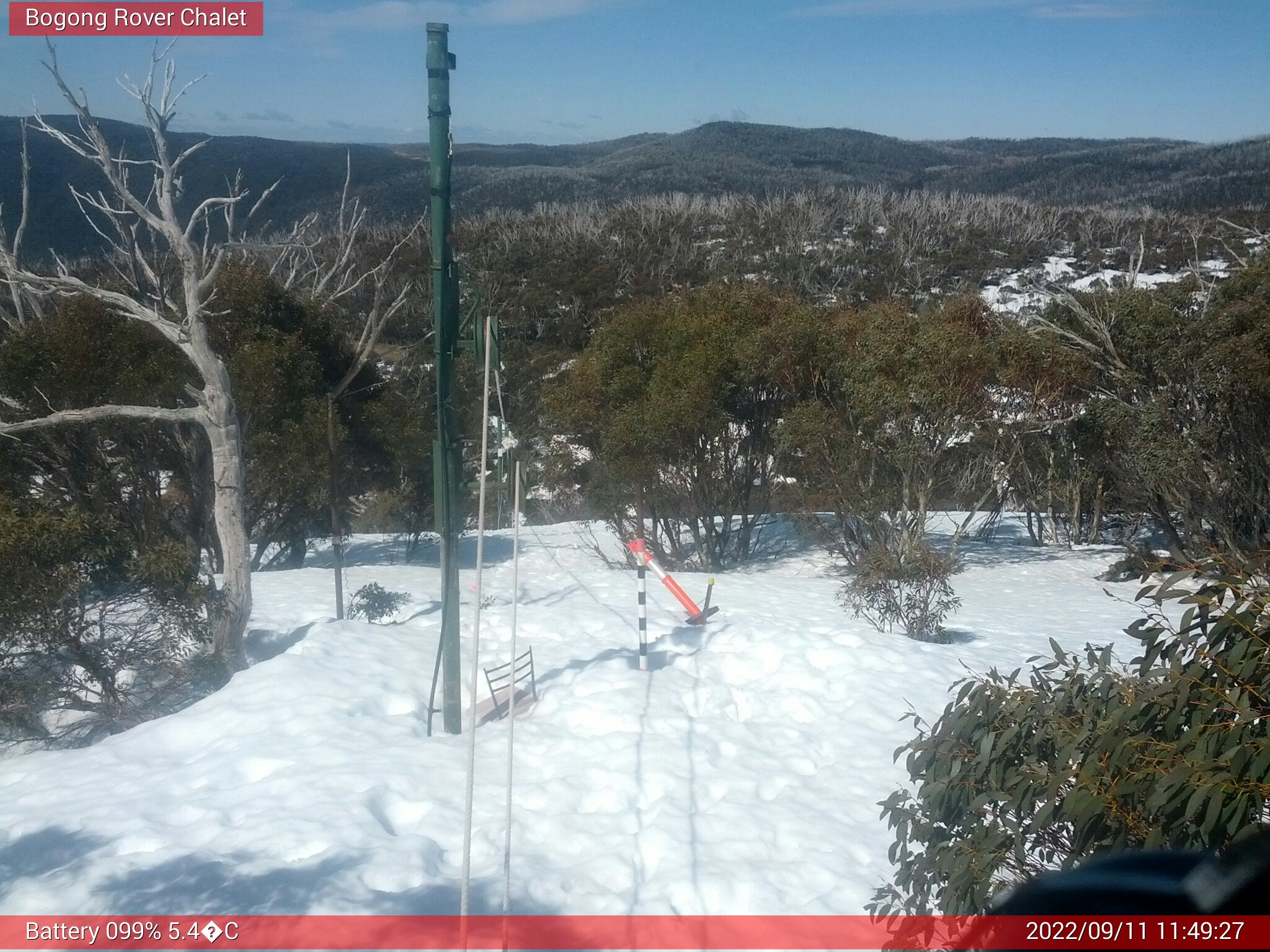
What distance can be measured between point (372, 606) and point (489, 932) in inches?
264

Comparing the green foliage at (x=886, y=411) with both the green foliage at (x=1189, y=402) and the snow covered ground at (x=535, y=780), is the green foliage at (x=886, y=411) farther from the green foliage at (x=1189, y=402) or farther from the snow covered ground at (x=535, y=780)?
the snow covered ground at (x=535, y=780)

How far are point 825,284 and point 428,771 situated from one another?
120ft

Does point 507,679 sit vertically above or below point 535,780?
below

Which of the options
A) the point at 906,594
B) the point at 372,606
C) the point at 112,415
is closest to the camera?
the point at 112,415

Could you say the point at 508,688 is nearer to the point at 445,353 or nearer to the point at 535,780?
the point at 535,780

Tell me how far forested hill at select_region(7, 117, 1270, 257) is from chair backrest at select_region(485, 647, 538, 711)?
92.4 feet

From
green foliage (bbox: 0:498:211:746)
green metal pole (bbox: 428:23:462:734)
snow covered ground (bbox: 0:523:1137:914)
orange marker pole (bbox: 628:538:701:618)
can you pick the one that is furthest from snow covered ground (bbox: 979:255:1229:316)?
green foliage (bbox: 0:498:211:746)

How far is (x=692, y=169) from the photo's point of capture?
286 feet

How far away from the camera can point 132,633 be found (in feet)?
25.5

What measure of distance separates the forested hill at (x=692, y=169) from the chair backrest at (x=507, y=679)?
92.4 ft

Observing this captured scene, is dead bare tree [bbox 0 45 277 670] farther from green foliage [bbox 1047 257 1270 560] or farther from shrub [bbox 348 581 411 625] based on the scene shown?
green foliage [bbox 1047 257 1270 560]

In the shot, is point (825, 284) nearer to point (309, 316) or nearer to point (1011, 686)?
point (309, 316)

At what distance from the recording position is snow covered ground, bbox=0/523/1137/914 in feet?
13.1

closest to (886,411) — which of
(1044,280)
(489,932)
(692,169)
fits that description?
(489,932)
